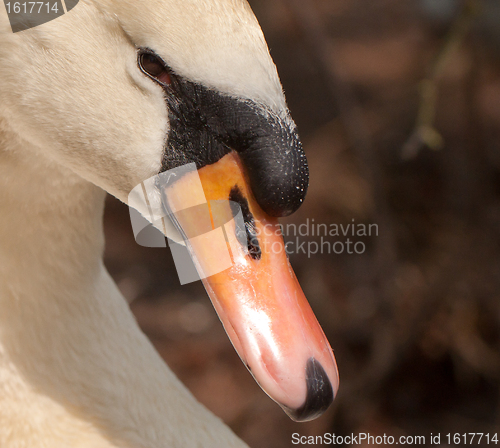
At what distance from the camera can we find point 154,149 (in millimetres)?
683

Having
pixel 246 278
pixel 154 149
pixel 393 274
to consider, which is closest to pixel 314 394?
pixel 246 278

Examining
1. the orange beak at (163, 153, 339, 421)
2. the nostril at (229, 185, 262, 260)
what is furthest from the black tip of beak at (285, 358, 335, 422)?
the nostril at (229, 185, 262, 260)

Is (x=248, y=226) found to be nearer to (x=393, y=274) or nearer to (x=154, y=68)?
(x=154, y=68)

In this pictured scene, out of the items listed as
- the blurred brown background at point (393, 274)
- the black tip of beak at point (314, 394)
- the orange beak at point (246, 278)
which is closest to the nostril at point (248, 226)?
the orange beak at point (246, 278)

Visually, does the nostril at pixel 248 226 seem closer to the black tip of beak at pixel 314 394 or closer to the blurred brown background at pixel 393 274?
the black tip of beak at pixel 314 394

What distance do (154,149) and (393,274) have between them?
76.9 inches

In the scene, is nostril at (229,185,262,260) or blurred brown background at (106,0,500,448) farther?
blurred brown background at (106,0,500,448)

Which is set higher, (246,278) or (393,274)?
(246,278)

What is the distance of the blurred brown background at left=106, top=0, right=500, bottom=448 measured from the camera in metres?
2.37

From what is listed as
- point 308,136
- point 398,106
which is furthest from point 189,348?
point 398,106

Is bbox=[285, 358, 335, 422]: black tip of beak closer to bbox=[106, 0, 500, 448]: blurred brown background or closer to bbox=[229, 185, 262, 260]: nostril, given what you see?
bbox=[229, 185, 262, 260]: nostril

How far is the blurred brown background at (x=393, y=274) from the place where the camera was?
93.3 inches

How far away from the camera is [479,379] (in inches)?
94.0

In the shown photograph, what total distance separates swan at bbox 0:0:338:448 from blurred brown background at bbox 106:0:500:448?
1183mm
